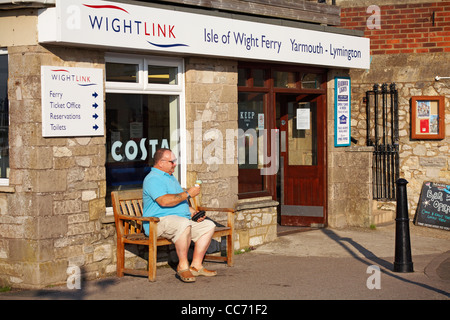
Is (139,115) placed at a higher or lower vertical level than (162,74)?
lower

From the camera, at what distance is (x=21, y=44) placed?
829 centimetres

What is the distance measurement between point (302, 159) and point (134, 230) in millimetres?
4589

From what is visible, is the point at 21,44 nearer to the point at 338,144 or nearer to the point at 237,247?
the point at 237,247

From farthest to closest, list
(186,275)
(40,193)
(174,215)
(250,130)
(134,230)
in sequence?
(250,130)
(134,230)
(174,215)
(186,275)
(40,193)

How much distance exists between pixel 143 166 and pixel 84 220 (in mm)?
1334

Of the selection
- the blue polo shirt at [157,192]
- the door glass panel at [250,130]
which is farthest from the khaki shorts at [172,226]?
the door glass panel at [250,130]

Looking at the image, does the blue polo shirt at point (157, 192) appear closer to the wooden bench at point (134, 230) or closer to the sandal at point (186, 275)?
the wooden bench at point (134, 230)

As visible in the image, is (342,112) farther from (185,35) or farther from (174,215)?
(174,215)

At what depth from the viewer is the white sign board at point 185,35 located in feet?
26.7

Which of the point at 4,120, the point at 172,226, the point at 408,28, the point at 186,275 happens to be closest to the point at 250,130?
the point at 172,226

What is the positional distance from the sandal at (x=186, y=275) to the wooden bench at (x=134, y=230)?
32 cm

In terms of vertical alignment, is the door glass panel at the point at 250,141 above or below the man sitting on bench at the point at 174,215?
above

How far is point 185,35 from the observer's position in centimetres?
944

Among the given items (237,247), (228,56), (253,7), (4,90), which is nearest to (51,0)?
(4,90)
